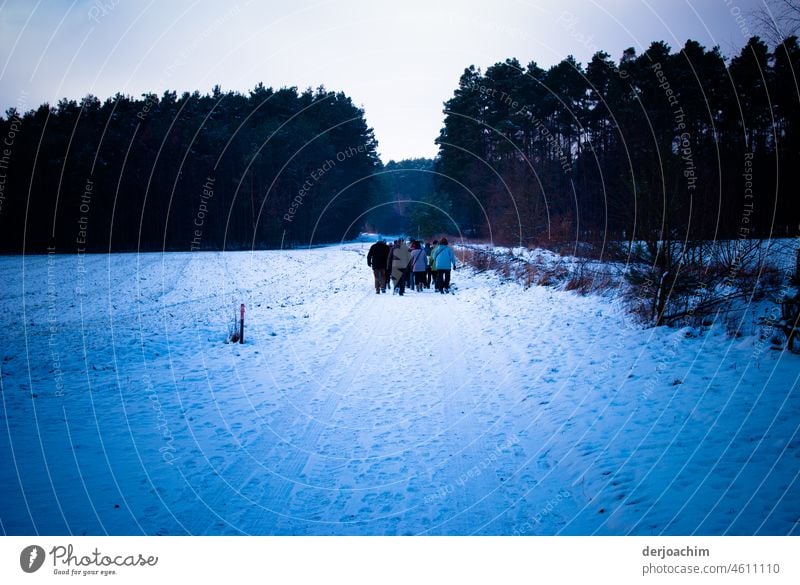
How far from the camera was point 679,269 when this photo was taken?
718 centimetres

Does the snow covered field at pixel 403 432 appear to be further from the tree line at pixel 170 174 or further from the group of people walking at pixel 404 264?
the tree line at pixel 170 174

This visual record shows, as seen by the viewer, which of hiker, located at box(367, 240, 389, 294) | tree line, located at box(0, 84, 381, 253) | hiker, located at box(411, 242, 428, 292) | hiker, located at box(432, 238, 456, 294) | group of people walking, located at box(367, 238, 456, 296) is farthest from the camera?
tree line, located at box(0, 84, 381, 253)

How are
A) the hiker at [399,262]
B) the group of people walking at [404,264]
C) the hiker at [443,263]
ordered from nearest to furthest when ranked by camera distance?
1. the group of people walking at [404,264]
2. the hiker at [399,262]
3. the hiker at [443,263]

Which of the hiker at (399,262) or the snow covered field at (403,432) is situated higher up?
the hiker at (399,262)

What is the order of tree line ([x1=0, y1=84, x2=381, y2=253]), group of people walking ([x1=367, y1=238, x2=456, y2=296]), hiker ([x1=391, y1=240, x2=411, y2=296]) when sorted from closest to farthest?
1. group of people walking ([x1=367, y1=238, x2=456, y2=296])
2. hiker ([x1=391, y1=240, x2=411, y2=296])
3. tree line ([x1=0, y1=84, x2=381, y2=253])

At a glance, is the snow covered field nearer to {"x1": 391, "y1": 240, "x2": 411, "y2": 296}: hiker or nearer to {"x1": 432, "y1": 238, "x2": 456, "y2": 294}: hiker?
{"x1": 391, "y1": 240, "x2": 411, "y2": 296}: hiker

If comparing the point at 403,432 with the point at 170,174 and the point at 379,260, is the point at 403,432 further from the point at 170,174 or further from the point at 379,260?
the point at 170,174

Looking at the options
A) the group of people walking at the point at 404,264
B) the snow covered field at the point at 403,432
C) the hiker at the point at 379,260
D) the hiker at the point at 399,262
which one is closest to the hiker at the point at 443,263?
the group of people walking at the point at 404,264

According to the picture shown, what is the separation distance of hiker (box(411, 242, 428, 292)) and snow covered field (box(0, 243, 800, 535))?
26.8 feet

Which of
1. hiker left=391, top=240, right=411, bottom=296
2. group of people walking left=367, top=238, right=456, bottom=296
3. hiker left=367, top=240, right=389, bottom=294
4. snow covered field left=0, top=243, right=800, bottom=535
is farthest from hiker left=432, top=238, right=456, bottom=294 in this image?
snow covered field left=0, top=243, right=800, bottom=535

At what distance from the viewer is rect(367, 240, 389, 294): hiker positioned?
16.0 metres

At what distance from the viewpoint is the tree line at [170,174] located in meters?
36.9

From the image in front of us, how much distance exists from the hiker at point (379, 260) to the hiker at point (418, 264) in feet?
5.02

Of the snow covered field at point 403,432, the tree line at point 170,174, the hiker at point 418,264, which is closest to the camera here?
the snow covered field at point 403,432
